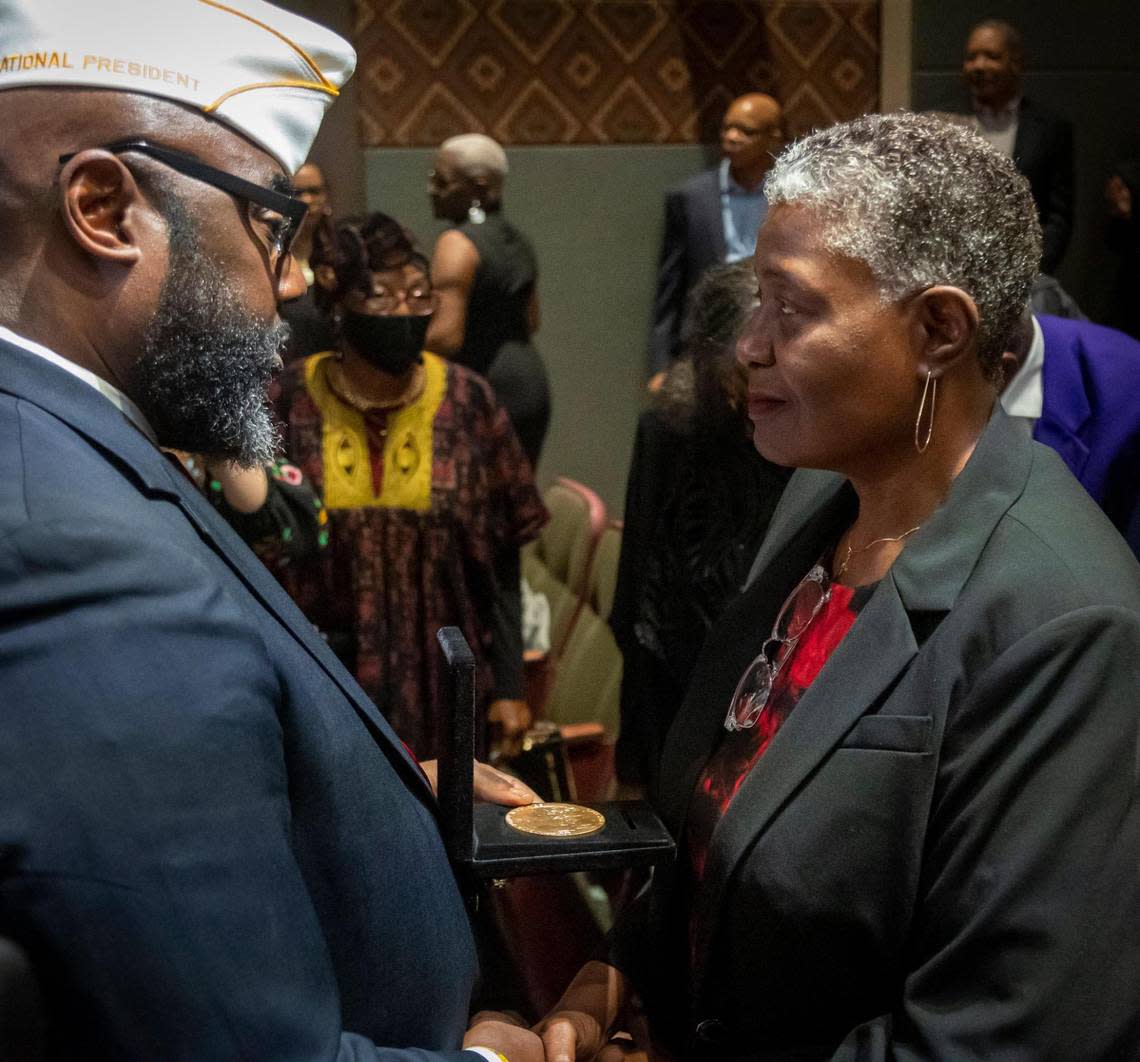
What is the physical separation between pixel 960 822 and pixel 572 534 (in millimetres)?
2817

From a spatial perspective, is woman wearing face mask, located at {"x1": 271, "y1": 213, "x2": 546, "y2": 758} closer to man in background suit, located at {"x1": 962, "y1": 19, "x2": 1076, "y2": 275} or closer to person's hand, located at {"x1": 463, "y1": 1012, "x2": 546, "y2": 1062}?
person's hand, located at {"x1": 463, "y1": 1012, "x2": 546, "y2": 1062}

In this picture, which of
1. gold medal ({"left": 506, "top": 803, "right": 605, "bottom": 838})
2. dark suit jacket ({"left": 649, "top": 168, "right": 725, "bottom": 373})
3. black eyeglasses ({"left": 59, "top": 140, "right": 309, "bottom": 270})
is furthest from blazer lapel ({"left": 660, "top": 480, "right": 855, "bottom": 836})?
dark suit jacket ({"left": 649, "top": 168, "right": 725, "bottom": 373})

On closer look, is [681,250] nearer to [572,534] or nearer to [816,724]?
[572,534]

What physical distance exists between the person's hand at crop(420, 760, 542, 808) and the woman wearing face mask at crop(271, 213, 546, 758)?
124 cm

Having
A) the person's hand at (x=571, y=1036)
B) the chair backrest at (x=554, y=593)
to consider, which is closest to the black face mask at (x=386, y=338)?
the chair backrest at (x=554, y=593)

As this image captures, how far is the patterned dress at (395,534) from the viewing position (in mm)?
2746

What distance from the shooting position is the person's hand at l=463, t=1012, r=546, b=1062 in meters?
1.31

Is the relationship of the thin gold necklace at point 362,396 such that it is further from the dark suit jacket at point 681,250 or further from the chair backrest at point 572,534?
the dark suit jacket at point 681,250

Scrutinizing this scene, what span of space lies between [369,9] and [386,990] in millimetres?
5243

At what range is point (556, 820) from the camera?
53.2 inches

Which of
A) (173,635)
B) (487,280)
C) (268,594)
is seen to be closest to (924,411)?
(268,594)

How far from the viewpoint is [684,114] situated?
5906 millimetres

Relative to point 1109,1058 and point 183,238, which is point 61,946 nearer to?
point 183,238

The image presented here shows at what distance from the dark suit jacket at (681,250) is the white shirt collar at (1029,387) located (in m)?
2.95
